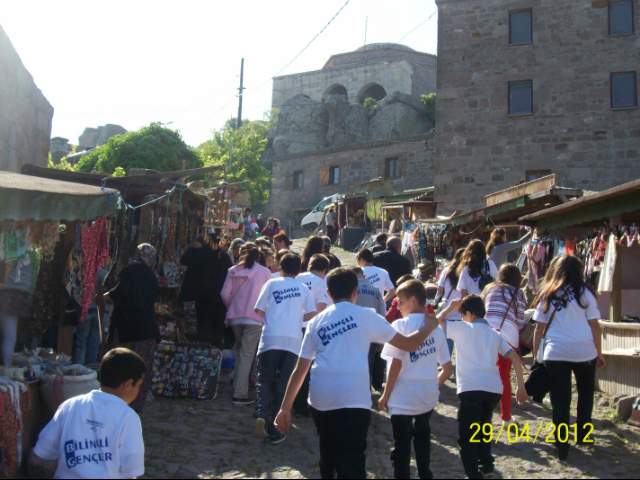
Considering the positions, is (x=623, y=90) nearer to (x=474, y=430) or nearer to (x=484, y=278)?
(x=484, y=278)

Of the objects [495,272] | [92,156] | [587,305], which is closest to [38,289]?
[495,272]

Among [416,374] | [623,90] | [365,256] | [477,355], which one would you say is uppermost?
[623,90]

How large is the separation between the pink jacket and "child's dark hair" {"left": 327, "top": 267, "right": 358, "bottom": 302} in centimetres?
272

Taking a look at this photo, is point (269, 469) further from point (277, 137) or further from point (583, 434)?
point (277, 137)

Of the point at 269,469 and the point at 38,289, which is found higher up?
the point at 38,289

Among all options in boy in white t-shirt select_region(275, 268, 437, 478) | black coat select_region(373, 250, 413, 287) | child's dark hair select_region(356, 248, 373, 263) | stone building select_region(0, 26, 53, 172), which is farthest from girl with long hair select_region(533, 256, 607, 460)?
stone building select_region(0, 26, 53, 172)

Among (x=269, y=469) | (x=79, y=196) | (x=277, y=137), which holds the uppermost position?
(x=277, y=137)

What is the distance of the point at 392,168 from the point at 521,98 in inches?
559

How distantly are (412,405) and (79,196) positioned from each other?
3088mm

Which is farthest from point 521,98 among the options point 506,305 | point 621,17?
point 506,305

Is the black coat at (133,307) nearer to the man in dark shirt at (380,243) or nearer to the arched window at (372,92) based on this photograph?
the man in dark shirt at (380,243)

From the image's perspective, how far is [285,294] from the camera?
5.52 meters

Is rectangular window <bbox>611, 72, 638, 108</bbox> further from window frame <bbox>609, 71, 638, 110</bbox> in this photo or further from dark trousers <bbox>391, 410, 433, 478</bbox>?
dark trousers <bbox>391, 410, 433, 478</bbox>

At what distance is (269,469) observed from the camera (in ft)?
15.5
